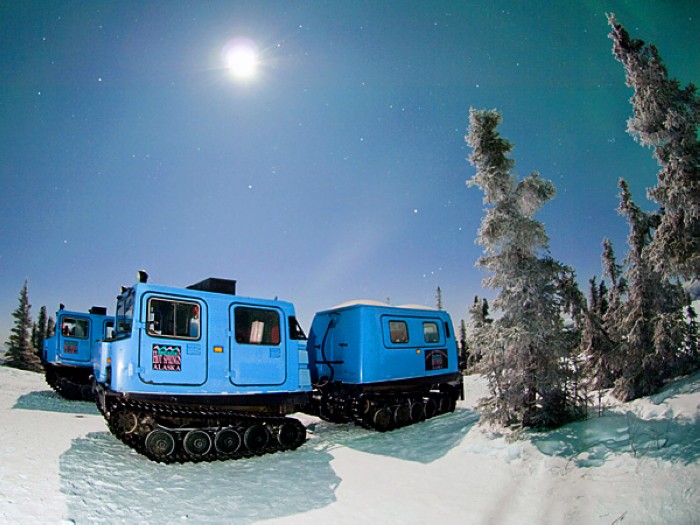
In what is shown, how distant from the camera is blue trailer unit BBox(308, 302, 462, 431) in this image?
11.4 m

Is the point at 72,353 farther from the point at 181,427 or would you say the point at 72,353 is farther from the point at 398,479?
the point at 398,479

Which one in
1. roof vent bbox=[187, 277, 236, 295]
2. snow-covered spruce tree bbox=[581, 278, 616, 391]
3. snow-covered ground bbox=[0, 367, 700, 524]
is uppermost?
roof vent bbox=[187, 277, 236, 295]

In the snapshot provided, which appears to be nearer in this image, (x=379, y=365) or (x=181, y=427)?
(x=181, y=427)

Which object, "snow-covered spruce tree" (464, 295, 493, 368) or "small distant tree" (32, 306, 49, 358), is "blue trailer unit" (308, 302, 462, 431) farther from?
"small distant tree" (32, 306, 49, 358)

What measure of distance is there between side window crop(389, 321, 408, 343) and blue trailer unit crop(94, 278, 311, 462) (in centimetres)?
339

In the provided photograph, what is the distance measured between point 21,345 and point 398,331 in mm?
41952

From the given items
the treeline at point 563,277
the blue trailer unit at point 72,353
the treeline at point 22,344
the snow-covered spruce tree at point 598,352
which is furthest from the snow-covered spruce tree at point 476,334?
the treeline at point 22,344

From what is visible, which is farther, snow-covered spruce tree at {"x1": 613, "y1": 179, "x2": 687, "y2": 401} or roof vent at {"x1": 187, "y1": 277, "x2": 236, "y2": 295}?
snow-covered spruce tree at {"x1": 613, "y1": 179, "x2": 687, "y2": 401}

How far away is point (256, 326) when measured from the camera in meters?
9.11

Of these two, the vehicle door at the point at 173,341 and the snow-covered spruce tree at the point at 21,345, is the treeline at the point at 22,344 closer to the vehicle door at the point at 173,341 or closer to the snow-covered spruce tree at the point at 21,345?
the snow-covered spruce tree at the point at 21,345

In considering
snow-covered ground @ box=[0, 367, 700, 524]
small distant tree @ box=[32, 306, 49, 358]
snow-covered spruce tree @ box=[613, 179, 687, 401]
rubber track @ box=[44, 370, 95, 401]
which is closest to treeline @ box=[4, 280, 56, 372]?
small distant tree @ box=[32, 306, 49, 358]

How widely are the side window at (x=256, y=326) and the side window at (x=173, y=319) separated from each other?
3.02 ft

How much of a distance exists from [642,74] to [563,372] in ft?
26.2

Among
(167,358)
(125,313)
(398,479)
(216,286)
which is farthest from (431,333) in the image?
(125,313)
